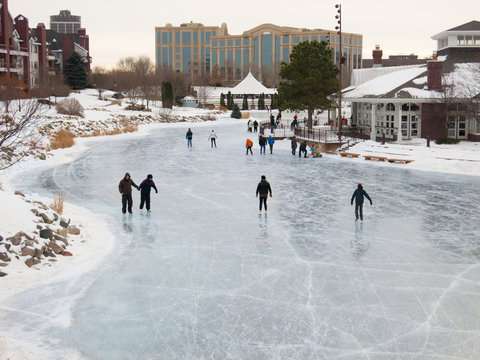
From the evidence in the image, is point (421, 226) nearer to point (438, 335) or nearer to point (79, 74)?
point (438, 335)

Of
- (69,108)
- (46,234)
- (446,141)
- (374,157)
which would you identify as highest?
(69,108)

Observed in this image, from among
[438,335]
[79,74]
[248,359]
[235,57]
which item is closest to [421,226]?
[438,335]

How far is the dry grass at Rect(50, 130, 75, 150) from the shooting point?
34.8 meters

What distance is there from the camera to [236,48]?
165125mm

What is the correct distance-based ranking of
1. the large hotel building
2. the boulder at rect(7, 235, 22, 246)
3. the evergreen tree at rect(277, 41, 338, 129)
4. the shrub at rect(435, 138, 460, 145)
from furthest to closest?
the large hotel building
the evergreen tree at rect(277, 41, 338, 129)
the shrub at rect(435, 138, 460, 145)
the boulder at rect(7, 235, 22, 246)

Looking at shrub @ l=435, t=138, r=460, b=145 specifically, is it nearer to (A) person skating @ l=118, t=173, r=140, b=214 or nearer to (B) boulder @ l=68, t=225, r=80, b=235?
(A) person skating @ l=118, t=173, r=140, b=214

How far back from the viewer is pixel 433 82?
108ft

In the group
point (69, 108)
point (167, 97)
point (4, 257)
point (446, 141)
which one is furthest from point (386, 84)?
point (167, 97)

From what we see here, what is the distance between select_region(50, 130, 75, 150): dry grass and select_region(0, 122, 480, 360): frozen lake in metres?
15.6

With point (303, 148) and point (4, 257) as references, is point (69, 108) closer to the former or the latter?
point (303, 148)

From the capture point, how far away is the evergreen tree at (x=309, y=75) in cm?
3928

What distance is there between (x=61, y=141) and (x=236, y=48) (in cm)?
13532

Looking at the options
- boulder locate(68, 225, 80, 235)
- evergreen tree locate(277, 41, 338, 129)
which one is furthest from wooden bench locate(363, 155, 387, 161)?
boulder locate(68, 225, 80, 235)

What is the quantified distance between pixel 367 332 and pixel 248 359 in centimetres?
201
